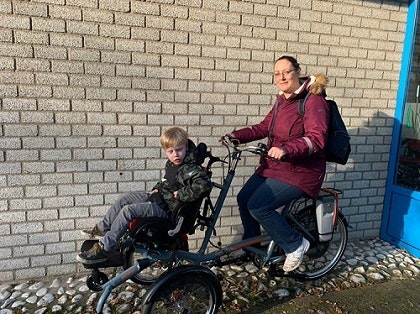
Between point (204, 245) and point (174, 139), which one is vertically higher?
point (174, 139)

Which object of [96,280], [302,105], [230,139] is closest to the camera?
[96,280]

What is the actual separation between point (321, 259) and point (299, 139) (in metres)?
1.77

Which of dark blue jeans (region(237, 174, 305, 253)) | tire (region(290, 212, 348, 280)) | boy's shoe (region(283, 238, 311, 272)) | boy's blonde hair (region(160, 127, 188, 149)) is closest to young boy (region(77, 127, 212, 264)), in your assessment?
boy's blonde hair (region(160, 127, 188, 149))

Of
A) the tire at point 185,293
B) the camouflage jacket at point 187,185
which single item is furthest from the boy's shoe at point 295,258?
the camouflage jacket at point 187,185

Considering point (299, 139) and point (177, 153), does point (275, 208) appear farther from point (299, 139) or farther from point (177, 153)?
point (177, 153)

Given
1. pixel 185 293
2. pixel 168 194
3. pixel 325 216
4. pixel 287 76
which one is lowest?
pixel 185 293

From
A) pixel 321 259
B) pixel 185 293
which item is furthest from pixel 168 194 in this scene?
pixel 321 259

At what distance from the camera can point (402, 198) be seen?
4105mm

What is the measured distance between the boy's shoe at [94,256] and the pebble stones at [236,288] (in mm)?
666

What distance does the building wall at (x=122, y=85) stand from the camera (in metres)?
3.02

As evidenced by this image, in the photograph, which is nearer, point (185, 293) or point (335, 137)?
point (185, 293)

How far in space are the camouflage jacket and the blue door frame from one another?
9.06ft

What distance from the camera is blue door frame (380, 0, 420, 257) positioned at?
3955 mm

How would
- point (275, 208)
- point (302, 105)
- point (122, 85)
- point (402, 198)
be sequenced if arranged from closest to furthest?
1. point (302, 105)
2. point (275, 208)
3. point (122, 85)
4. point (402, 198)
